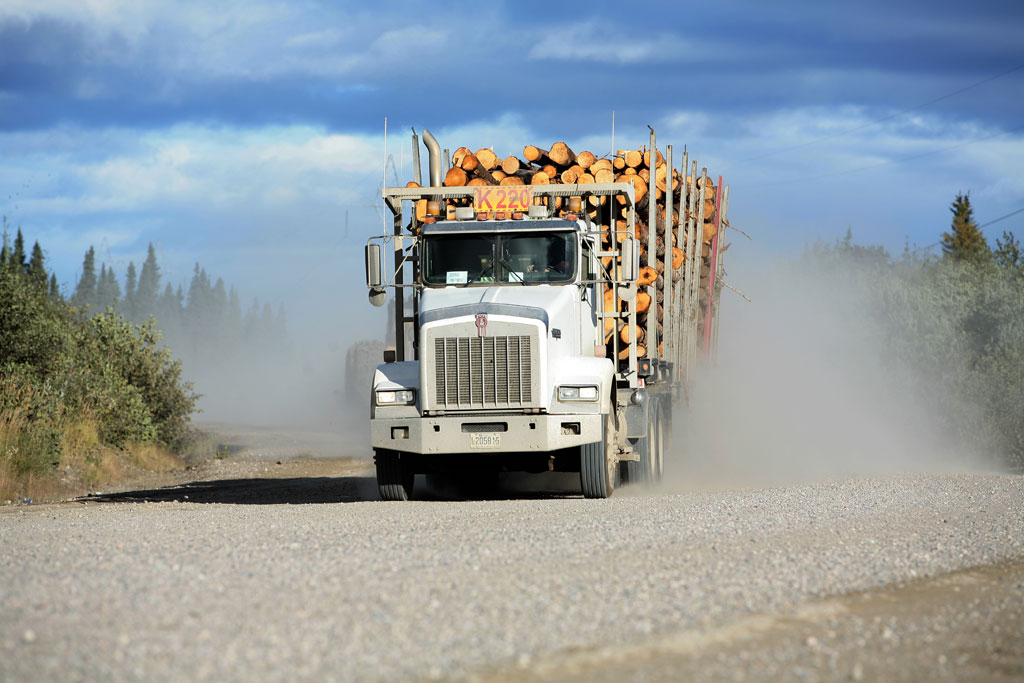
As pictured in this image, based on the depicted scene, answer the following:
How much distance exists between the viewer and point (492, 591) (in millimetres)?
6172

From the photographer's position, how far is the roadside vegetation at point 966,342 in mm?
24906

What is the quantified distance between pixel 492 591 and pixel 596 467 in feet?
20.8

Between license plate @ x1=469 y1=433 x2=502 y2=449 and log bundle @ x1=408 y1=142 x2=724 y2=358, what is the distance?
2.59 m

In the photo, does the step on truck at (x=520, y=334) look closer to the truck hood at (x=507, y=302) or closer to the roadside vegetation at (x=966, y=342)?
the truck hood at (x=507, y=302)

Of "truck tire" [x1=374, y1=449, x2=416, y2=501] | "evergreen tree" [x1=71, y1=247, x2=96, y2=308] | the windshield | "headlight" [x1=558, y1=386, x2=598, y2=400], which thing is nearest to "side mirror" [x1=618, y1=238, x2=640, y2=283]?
the windshield

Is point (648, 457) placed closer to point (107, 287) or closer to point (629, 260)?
point (629, 260)

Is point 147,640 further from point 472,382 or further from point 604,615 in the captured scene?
point 472,382

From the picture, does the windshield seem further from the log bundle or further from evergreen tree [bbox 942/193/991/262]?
evergreen tree [bbox 942/193/991/262]

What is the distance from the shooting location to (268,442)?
115 feet

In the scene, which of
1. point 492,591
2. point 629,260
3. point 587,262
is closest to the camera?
point 492,591

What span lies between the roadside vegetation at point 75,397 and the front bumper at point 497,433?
291 inches

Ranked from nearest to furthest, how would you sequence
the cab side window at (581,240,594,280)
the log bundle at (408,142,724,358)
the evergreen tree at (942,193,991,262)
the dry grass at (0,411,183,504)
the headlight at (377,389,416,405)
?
the headlight at (377,389,416,405) < the cab side window at (581,240,594,280) < the log bundle at (408,142,724,358) < the dry grass at (0,411,183,504) < the evergreen tree at (942,193,991,262)

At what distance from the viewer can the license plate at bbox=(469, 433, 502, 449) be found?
39.7 ft

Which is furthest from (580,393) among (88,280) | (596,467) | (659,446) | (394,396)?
(88,280)
